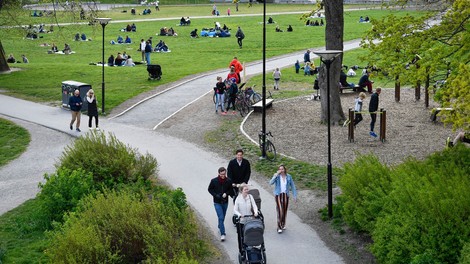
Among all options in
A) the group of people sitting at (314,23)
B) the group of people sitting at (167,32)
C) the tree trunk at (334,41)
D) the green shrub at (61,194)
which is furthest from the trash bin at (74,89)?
the group of people sitting at (314,23)

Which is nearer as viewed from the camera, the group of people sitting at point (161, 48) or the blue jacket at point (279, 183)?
the blue jacket at point (279, 183)

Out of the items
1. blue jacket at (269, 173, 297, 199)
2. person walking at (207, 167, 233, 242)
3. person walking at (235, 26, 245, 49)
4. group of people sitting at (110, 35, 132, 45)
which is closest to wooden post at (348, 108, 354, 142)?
blue jacket at (269, 173, 297, 199)

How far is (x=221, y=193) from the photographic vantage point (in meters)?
16.4

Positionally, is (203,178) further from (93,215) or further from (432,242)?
(432,242)

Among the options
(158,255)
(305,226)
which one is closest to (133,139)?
(305,226)

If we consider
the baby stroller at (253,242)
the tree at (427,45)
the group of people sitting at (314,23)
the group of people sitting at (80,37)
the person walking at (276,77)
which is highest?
the group of people sitting at (314,23)

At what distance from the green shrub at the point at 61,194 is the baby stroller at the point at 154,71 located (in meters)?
19.7

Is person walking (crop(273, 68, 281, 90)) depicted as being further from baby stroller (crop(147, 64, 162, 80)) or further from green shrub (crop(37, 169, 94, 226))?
green shrub (crop(37, 169, 94, 226))

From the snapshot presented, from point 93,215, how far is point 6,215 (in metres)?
4.56

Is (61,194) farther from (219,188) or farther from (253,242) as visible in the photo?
(253,242)

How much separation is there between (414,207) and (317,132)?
13.1m

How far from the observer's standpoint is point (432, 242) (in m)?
13.2

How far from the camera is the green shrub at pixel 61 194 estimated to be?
17.9 m

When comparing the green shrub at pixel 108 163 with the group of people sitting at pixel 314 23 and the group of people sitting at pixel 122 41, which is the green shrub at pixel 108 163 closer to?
the group of people sitting at pixel 122 41
